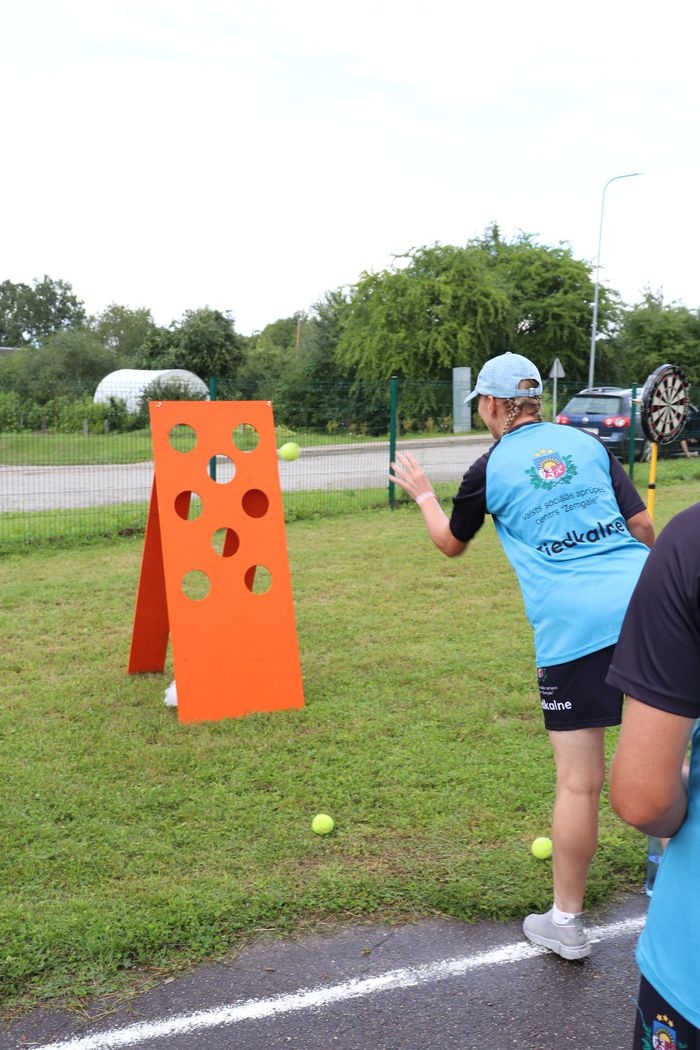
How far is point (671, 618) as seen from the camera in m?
1.27

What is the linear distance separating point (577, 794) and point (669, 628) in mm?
1801

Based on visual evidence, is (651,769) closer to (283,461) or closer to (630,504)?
(630,504)

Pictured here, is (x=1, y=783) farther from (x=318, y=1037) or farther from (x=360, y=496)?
(x=360, y=496)

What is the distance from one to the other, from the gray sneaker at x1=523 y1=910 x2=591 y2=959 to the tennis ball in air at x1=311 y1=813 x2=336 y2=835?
1.01 metres

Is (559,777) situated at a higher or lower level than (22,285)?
lower

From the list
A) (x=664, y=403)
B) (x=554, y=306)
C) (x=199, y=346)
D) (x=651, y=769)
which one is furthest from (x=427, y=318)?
(x=651, y=769)

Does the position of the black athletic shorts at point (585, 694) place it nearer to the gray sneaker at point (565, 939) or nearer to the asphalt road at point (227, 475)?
the gray sneaker at point (565, 939)

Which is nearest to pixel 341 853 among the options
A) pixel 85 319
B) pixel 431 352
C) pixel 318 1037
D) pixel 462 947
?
pixel 462 947

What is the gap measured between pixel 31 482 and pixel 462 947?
940 centimetres

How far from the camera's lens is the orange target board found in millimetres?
5160

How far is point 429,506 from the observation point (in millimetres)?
3381

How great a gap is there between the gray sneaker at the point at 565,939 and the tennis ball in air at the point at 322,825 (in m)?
1.01

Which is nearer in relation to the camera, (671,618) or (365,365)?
(671,618)

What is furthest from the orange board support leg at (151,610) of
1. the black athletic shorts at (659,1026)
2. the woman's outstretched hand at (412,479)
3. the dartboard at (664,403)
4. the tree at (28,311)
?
the tree at (28,311)
